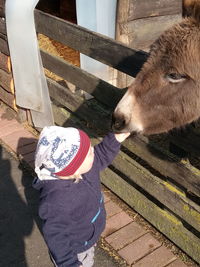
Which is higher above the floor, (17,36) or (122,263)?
(17,36)

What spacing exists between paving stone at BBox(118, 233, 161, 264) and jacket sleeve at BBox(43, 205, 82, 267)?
1.20 m

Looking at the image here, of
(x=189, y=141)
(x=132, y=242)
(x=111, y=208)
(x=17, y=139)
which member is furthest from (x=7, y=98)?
(x=189, y=141)

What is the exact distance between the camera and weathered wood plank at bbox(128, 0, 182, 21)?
5511 millimetres

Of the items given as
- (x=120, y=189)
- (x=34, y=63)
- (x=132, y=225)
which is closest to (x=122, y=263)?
(x=132, y=225)

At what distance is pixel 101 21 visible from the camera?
504 centimetres

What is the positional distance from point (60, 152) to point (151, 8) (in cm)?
391

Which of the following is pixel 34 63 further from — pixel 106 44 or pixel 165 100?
pixel 165 100

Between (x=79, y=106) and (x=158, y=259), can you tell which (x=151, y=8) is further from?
(x=158, y=259)

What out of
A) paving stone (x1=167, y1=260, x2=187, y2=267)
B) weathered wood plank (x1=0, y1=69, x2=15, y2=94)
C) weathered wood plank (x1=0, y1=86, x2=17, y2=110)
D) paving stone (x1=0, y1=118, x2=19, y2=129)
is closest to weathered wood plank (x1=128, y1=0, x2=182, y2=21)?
weathered wood plank (x1=0, y1=69, x2=15, y2=94)

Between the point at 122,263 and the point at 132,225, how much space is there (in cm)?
51

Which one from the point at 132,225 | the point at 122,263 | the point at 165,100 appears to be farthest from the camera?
the point at 132,225

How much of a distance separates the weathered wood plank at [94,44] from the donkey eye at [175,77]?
0.51m

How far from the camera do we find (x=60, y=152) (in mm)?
2494

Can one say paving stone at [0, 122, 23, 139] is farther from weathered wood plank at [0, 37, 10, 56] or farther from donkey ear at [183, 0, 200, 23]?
donkey ear at [183, 0, 200, 23]
